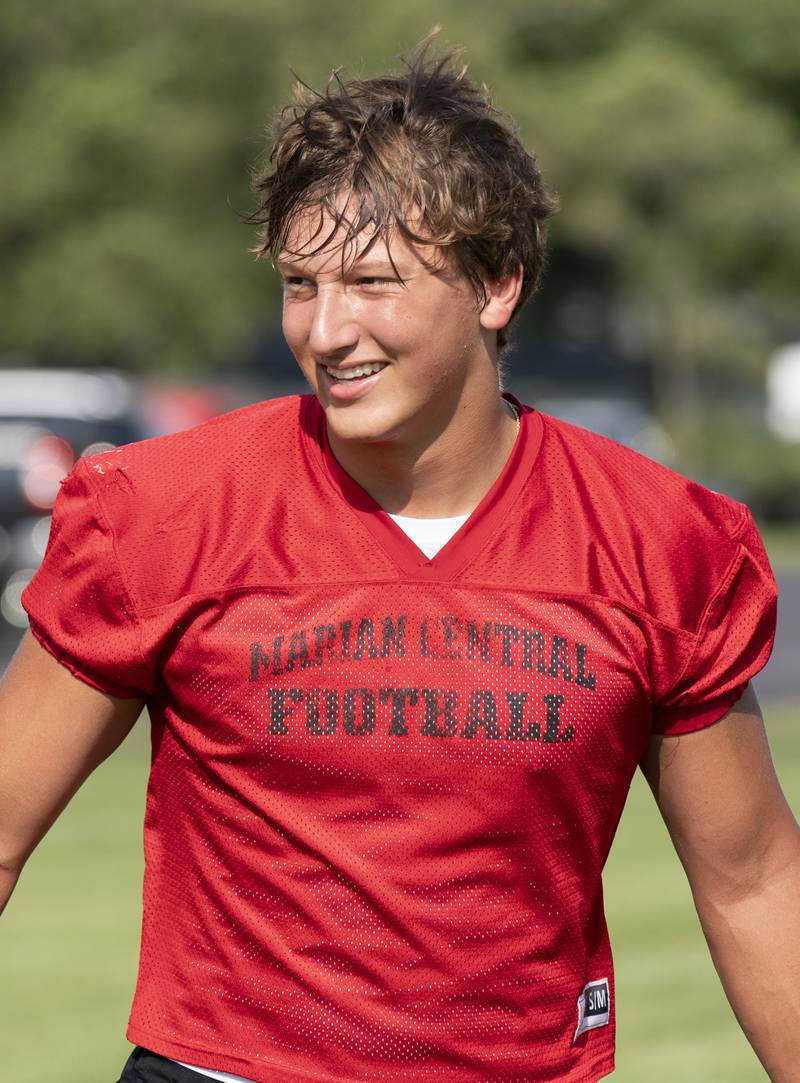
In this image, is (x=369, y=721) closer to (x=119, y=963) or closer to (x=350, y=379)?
(x=350, y=379)

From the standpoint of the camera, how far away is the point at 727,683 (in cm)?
291

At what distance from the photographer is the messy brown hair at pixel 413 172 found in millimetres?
2807

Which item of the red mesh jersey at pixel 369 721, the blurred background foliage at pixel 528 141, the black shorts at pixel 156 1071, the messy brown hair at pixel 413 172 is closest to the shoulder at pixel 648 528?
the red mesh jersey at pixel 369 721

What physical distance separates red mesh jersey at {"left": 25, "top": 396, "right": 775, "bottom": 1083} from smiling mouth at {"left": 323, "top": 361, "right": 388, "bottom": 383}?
0.61 ft

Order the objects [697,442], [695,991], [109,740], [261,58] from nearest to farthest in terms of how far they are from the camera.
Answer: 1. [109,740]
2. [695,991]
3. [261,58]
4. [697,442]

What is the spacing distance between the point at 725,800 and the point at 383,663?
0.63 meters

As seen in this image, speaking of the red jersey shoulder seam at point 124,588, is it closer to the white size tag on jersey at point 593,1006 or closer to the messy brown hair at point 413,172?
the messy brown hair at point 413,172

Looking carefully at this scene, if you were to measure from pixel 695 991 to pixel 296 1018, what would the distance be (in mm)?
4170

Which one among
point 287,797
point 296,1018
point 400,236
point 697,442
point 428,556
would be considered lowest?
point 296,1018

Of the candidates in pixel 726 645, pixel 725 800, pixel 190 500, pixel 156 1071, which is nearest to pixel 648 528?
pixel 726 645

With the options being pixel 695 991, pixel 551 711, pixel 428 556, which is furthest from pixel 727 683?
pixel 695 991

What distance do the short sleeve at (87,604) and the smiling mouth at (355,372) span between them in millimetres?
395

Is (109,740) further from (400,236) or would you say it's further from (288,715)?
(400,236)

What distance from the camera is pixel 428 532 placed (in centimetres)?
292
